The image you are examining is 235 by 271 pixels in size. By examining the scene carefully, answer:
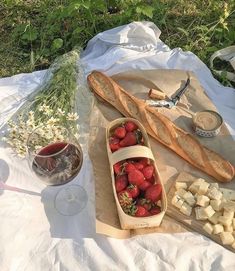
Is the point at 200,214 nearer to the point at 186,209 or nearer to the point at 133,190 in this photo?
the point at 186,209

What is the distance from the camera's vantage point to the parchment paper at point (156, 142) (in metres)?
1.88

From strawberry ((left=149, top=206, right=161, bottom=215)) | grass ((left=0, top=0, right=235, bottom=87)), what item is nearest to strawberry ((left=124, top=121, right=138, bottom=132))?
strawberry ((left=149, top=206, right=161, bottom=215))

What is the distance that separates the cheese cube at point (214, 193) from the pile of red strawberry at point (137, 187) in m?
0.24

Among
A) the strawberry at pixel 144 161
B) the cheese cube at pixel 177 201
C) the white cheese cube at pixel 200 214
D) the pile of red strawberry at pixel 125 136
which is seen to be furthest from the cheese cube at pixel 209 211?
the pile of red strawberry at pixel 125 136

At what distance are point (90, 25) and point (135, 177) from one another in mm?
1628

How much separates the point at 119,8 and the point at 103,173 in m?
1.64

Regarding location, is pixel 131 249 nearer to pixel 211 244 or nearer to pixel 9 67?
pixel 211 244

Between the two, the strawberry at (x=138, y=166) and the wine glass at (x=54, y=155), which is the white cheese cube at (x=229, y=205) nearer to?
the strawberry at (x=138, y=166)

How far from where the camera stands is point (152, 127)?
2.17m

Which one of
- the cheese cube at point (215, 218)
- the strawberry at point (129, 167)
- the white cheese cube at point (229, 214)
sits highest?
the strawberry at point (129, 167)

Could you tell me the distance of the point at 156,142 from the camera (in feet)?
7.20

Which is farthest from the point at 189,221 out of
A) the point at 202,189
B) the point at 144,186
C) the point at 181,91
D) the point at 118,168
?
the point at 181,91

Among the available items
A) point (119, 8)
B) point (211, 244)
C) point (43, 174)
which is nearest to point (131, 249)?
point (211, 244)

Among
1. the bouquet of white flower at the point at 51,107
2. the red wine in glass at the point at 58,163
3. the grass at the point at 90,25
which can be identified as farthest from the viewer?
Result: the grass at the point at 90,25
